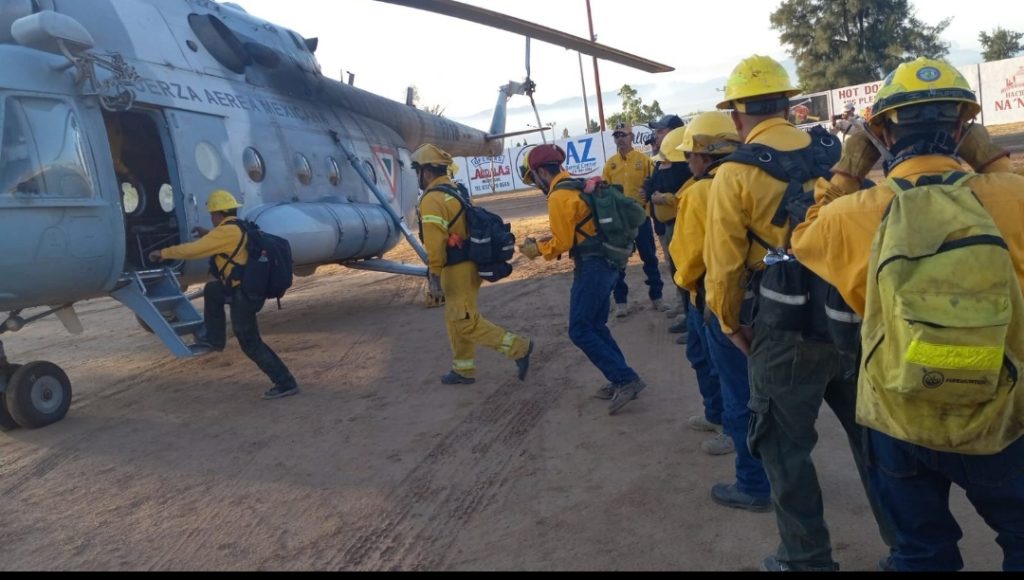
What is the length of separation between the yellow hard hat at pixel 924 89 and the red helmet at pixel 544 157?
356cm

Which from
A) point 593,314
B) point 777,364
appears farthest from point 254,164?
point 777,364

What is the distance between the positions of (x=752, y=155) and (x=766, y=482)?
178cm

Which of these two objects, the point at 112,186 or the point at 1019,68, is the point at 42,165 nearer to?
the point at 112,186

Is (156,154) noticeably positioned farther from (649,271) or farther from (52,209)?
(649,271)

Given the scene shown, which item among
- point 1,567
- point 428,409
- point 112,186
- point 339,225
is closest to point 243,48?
point 339,225

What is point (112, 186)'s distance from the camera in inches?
259

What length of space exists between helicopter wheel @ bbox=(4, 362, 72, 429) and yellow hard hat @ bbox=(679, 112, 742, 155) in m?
5.22

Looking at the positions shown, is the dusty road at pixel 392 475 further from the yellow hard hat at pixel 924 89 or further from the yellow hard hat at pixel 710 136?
the yellow hard hat at pixel 924 89

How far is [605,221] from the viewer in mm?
5574

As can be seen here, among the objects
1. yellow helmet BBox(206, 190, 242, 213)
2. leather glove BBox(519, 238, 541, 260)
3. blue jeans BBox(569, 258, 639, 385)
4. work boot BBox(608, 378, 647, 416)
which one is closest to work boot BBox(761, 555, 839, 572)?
work boot BBox(608, 378, 647, 416)

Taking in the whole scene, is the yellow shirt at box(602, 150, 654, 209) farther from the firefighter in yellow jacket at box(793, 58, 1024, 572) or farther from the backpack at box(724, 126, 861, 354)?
the firefighter in yellow jacket at box(793, 58, 1024, 572)

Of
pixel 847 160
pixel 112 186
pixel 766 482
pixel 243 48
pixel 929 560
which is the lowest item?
pixel 766 482

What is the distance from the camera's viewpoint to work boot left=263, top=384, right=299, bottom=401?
672 centimetres

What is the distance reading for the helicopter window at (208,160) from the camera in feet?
25.4
